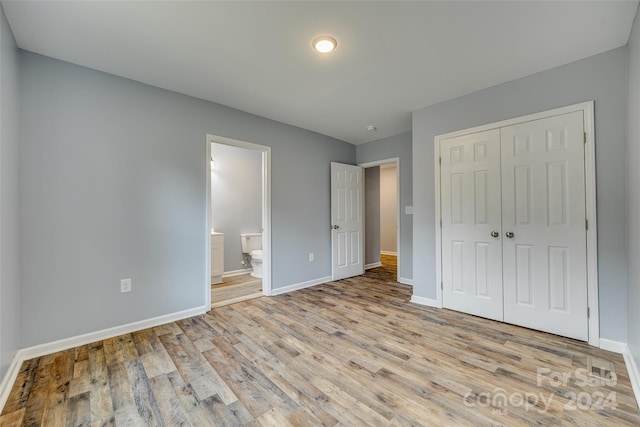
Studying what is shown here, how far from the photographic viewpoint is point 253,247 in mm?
5055

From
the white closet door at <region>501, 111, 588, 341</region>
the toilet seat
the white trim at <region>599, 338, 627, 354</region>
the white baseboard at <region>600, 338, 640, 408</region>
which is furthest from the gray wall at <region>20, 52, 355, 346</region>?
the white trim at <region>599, 338, 627, 354</region>

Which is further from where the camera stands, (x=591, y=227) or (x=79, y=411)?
(x=591, y=227)

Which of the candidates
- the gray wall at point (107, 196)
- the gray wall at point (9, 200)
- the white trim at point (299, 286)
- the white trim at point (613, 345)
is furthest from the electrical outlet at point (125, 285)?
the white trim at point (613, 345)

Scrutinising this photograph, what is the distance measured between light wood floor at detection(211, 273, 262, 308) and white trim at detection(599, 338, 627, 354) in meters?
3.48

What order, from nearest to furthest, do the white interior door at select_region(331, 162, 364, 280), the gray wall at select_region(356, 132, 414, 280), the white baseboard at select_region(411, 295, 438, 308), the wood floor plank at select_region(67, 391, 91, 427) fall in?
1. the wood floor plank at select_region(67, 391, 91, 427)
2. the white baseboard at select_region(411, 295, 438, 308)
3. the gray wall at select_region(356, 132, 414, 280)
4. the white interior door at select_region(331, 162, 364, 280)

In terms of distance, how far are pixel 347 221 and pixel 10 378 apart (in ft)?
13.0

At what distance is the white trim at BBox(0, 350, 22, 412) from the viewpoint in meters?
1.61

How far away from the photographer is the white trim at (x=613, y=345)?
6.88 ft

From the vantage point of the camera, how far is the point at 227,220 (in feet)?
16.1

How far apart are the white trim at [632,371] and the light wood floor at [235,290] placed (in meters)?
3.44

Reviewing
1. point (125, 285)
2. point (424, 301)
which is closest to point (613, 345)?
point (424, 301)

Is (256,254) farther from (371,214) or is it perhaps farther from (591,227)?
(591,227)

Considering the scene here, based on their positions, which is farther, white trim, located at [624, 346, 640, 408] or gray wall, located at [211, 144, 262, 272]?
gray wall, located at [211, 144, 262, 272]

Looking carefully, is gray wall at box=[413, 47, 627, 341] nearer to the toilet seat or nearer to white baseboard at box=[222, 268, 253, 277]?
the toilet seat
